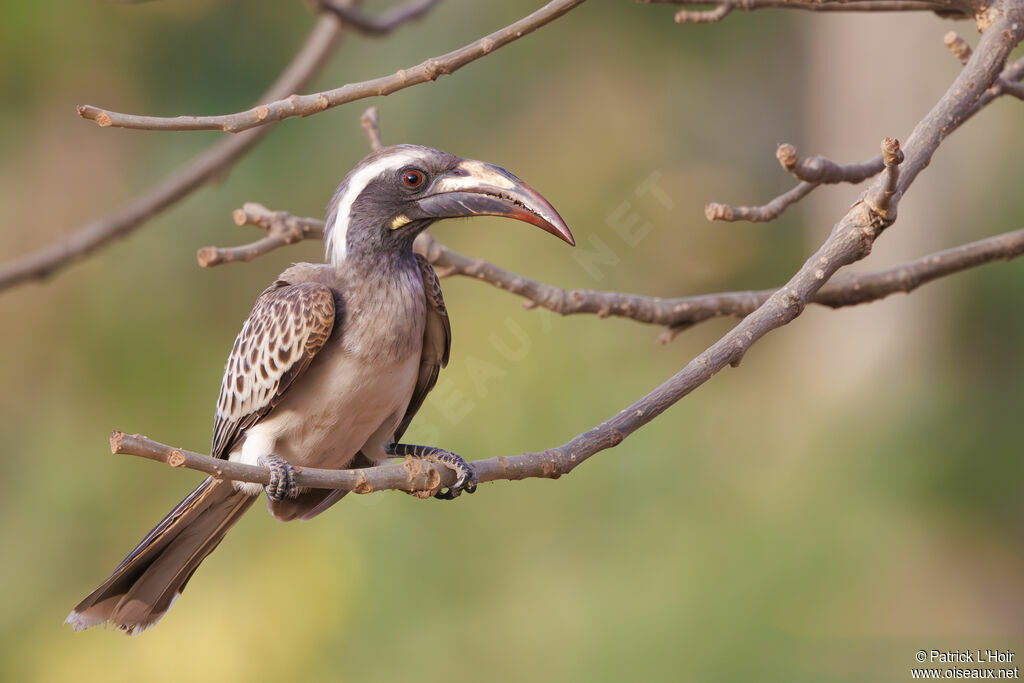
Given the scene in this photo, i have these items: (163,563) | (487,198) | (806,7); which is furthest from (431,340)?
(806,7)


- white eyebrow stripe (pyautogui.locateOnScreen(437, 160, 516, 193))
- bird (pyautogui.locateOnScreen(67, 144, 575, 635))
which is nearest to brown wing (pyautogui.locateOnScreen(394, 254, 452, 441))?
bird (pyautogui.locateOnScreen(67, 144, 575, 635))

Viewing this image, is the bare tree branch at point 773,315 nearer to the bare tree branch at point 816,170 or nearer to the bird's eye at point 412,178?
the bare tree branch at point 816,170

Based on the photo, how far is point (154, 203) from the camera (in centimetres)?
357

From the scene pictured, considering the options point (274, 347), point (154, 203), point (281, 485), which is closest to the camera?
point (281, 485)

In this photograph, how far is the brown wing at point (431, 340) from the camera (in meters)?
3.00

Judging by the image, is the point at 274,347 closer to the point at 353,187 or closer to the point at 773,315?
the point at 353,187

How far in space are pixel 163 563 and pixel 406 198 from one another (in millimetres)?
1254

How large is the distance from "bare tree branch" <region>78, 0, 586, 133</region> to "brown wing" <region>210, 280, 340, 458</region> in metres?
0.82

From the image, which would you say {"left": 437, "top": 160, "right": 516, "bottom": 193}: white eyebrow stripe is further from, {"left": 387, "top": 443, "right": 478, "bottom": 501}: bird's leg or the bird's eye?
{"left": 387, "top": 443, "right": 478, "bottom": 501}: bird's leg

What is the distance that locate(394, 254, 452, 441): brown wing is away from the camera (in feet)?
9.86

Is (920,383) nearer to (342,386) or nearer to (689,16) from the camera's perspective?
(689,16)

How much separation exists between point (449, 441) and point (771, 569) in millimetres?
2244

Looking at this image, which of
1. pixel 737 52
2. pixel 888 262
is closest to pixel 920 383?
pixel 888 262

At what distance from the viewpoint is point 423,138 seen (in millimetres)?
8781
